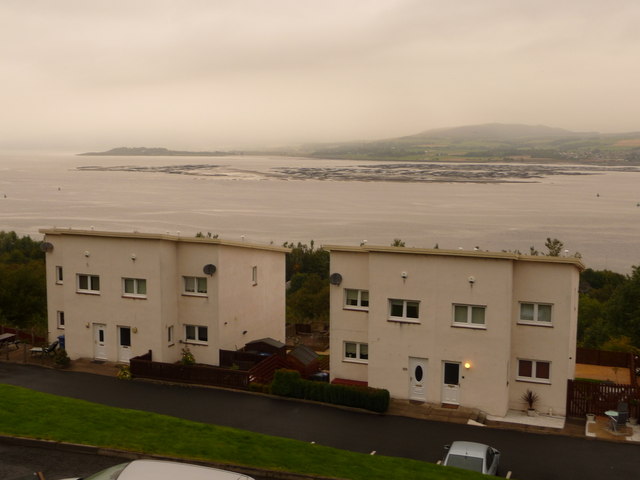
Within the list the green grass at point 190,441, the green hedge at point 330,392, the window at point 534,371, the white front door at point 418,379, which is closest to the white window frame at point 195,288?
the green hedge at point 330,392

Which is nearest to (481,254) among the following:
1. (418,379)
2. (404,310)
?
(404,310)

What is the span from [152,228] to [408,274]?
12723 centimetres

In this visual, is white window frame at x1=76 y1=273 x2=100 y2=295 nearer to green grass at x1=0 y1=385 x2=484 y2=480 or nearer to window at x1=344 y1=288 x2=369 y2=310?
green grass at x1=0 y1=385 x2=484 y2=480

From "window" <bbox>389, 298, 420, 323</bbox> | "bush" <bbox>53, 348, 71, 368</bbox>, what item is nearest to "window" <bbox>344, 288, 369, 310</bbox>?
"window" <bbox>389, 298, 420, 323</bbox>

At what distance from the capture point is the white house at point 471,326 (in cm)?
2345

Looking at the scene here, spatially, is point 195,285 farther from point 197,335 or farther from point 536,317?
point 536,317

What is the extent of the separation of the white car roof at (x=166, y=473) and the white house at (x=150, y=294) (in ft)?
58.9

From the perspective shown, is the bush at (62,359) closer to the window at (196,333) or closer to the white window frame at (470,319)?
the window at (196,333)

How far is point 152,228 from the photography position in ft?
480

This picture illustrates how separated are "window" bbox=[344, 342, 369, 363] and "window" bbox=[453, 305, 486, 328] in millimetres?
3600

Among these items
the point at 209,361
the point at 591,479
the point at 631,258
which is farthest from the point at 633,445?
the point at 631,258

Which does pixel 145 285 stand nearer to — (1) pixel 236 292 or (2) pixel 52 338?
(1) pixel 236 292

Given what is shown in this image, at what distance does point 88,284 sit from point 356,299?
36.5 ft

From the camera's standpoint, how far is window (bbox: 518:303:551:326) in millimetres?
23734
